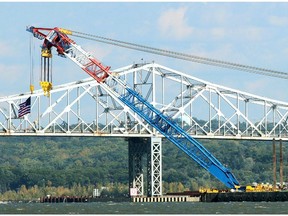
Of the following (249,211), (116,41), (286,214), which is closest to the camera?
(286,214)

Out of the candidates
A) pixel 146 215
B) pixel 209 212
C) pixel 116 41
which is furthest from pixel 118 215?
pixel 116 41

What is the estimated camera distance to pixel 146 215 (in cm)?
14375

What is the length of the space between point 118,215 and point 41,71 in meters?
57.6

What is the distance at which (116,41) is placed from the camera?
643ft

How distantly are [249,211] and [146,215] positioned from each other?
53.0 feet

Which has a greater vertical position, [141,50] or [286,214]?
[141,50]

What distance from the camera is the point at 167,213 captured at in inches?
6083

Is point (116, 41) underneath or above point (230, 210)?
above

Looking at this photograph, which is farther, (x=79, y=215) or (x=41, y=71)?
(x=41, y=71)

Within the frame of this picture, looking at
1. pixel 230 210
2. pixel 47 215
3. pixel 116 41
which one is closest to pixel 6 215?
pixel 47 215

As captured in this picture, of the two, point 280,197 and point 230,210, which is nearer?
point 230,210

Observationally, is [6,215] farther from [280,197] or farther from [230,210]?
[280,197]

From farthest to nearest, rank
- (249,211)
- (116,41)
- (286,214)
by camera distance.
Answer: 1. (116,41)
2. (249,211)
3. (286,214)

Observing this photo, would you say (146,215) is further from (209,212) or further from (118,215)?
(209,212)
